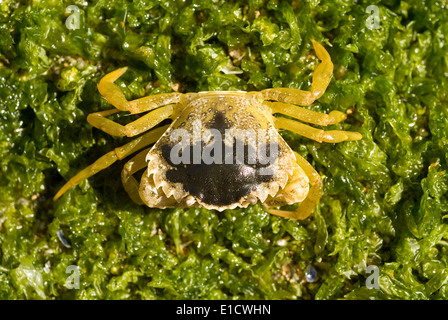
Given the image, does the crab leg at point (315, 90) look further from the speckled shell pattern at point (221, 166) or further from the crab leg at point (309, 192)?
the crab leg at point (309, 192)

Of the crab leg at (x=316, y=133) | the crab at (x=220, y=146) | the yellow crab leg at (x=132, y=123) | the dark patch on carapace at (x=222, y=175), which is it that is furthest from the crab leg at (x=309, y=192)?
the yellow crab leg at (x=132, y=123)

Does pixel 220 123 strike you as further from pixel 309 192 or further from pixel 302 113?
pixel 309 192

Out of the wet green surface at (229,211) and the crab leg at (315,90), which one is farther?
the wet green surface at (229,211)

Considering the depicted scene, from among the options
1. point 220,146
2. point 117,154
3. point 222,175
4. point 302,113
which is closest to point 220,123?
point 220,146

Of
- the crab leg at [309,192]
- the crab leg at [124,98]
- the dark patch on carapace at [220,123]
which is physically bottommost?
the crab leg at [309,192]

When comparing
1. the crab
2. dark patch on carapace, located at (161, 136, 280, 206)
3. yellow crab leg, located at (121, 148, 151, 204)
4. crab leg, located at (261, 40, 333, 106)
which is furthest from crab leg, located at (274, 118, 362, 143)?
yellow crab leg, located at (121, 148, 151, 204)
